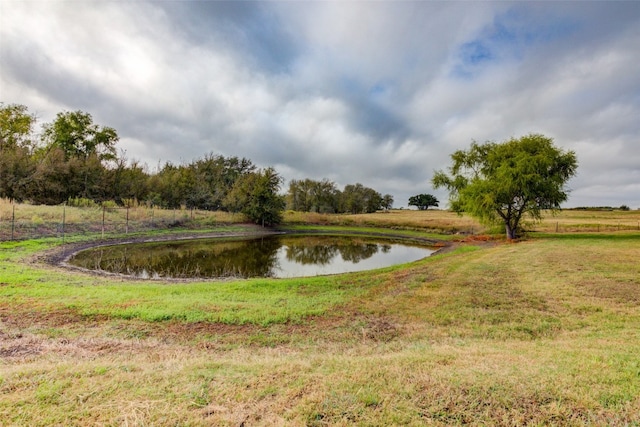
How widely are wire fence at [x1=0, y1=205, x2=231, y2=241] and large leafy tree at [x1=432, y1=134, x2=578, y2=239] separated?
107ft

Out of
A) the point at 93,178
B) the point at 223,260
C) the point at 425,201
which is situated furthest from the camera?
the point at 425,201

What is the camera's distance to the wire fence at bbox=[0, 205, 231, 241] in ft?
69.1

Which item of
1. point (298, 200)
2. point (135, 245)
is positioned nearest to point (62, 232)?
point (135, 245)

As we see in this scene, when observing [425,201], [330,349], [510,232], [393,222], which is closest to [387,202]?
[425,201]

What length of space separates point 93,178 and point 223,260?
110 ft

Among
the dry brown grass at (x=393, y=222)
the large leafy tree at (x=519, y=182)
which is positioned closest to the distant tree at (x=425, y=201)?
the dry brown grass at (x=393, y=222)

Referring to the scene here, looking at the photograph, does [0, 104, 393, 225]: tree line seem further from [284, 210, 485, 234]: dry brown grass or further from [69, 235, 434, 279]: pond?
[69, 235, 434, 279]: pond

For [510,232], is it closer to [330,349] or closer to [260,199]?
[330,349]

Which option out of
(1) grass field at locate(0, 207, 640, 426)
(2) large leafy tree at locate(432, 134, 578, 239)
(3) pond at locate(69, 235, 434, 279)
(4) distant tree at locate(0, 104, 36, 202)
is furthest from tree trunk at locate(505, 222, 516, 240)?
(4) distant tree at locate(0, 104, 36, 202)

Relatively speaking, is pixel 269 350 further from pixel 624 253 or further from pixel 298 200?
pixel 298 200

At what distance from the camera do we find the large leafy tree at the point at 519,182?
24984mm

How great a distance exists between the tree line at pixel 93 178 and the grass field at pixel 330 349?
102 ft

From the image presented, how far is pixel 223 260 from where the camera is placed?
20234 mm

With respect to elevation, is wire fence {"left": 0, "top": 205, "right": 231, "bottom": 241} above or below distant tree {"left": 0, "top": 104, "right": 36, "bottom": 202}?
below
